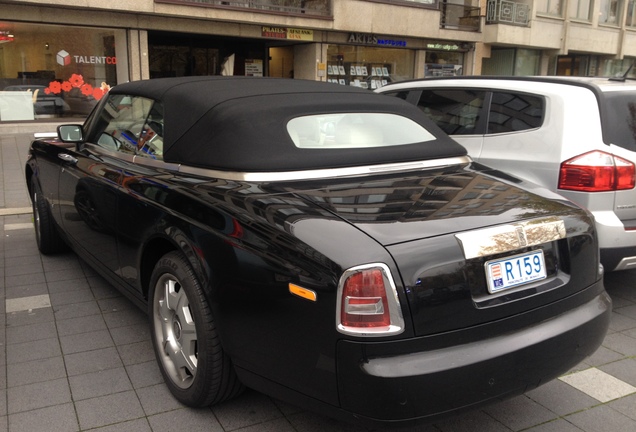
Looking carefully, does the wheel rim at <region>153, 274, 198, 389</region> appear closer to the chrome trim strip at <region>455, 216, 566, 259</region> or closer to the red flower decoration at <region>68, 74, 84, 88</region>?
the chrome trim strip at <region>455, 216, 566, 259</region>

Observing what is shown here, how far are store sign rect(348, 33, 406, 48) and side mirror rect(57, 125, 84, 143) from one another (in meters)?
18.0

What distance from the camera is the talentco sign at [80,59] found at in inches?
661

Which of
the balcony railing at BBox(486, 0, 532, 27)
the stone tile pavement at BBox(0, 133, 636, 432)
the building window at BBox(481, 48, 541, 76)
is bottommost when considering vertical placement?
the stone tile pavement at BBox(0, 133, 636, 432)

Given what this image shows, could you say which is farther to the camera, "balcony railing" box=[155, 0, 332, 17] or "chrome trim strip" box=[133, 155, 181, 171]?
"balcony railing" box=[155, 0, 332, 17]

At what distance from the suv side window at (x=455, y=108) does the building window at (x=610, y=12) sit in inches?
1082

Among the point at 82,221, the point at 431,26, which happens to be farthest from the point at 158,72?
the point at 82,221

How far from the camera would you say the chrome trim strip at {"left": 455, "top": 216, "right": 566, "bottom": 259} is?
225 centimetres

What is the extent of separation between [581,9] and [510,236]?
2947cm

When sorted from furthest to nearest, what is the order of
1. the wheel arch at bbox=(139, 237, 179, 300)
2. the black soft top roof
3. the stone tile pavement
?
the wheel arch at bbox=(139, 237, 179, 300), the black soft top roof, the stone tile pavement

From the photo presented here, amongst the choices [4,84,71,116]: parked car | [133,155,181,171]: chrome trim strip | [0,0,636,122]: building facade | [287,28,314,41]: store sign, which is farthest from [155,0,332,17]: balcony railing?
[133,155,181,171]: chrome trim strip

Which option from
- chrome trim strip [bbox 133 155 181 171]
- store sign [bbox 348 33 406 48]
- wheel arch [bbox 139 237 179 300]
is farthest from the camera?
store sign [bbox 348 33 406 48]

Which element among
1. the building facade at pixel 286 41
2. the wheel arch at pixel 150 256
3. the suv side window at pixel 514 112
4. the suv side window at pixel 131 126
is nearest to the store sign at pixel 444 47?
the building facade at pixel 286 41

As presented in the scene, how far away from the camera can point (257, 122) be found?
3.04 m

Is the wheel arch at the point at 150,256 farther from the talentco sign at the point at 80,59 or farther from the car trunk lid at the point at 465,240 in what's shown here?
the talentco sign at the point at 80,59
